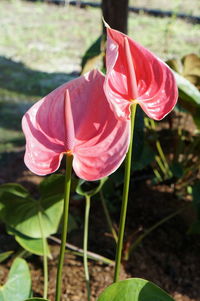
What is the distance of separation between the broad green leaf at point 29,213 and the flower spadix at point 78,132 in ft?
1.60

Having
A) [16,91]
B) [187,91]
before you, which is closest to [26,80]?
[16,91]

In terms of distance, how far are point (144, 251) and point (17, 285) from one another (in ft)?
1.86

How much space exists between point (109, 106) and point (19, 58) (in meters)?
3.37

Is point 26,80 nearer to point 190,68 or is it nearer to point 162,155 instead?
point 162,155

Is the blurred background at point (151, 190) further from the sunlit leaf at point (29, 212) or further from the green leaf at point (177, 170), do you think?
the sunlit leaf at point (29, 212)

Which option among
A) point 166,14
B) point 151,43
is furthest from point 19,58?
point 166,14

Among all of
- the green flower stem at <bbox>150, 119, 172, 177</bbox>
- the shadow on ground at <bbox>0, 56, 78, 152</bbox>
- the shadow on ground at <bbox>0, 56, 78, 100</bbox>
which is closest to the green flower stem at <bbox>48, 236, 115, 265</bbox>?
the green flower stem at <bbox>150, 119, 172, 177</bbox>

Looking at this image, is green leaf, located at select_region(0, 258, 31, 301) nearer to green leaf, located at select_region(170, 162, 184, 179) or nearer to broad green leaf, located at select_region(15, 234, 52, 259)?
broad green leaf, located at select_region(15, 234, 52, 259)

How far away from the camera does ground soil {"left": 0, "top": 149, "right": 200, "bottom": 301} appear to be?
1.43 m

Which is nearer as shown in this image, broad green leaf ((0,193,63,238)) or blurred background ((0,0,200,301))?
broad green leaf ((0,193,63,238))

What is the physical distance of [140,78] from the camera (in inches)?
33.7

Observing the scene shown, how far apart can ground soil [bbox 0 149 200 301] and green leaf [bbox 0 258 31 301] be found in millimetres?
251

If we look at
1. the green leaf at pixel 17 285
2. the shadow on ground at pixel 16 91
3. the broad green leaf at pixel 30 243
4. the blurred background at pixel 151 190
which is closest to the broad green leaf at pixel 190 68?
the blurred background at pixel 151 190

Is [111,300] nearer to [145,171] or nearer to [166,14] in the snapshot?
[145,171]
